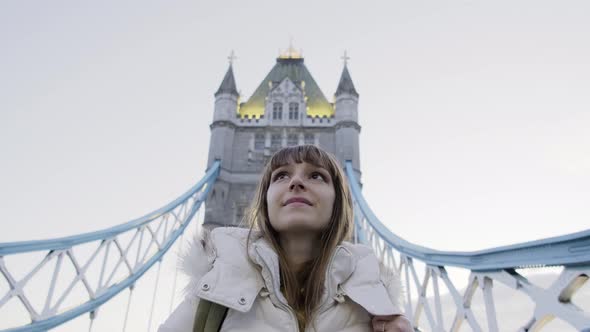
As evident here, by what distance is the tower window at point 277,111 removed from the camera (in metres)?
17.0

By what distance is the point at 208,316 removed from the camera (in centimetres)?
122

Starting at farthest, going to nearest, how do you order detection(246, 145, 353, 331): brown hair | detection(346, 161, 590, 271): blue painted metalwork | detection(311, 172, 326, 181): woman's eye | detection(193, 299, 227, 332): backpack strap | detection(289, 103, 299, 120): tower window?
detection(289, 103, 299, 120): tower window → detection(311, 172, 326, 181): woman's eye → detection(346, 161, 590, 271): blue painted metalwork → detection(246, 145, 353, 331): brown hair → detection(193, 299, 227, 332): backpack strap

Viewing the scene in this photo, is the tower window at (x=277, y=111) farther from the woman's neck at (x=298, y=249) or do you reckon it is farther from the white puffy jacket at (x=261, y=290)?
the white puffy jacket at (x=261, y=290)

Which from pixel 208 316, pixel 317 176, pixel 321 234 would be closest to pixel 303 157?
pixel 317 176

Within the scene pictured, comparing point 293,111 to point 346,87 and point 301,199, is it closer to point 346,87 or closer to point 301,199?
point 346,87

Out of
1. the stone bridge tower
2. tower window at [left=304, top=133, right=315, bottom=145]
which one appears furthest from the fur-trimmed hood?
tower window at [left=304, top=133, right=315, bottom=145]

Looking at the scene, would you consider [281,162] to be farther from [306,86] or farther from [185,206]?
[306,86]

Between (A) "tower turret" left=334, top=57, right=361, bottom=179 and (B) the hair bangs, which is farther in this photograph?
(A) "tower turret" left=334, top=57, right=361, bottom=179

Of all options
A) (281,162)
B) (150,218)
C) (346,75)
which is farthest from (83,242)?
(346,75)

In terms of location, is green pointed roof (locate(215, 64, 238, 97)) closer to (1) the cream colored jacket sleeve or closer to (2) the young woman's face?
(2) the young woman's face

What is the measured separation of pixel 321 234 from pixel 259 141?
14561 millimetres

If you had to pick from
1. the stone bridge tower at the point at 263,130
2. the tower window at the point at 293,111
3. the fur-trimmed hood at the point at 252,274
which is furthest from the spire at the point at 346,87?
the fur-trimmed hood at the point at 252,274

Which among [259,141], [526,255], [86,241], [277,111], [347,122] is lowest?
[86,241]

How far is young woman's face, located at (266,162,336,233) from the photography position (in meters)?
1.51
